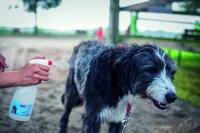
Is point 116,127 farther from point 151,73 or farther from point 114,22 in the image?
point 114,22

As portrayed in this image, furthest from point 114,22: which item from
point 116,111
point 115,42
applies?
point 116,111

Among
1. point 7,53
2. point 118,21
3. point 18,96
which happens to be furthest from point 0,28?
point 18,96

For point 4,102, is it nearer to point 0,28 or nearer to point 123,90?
point 0,28

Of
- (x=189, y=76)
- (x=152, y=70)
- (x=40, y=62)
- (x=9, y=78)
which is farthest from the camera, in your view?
(x=189, y=76)

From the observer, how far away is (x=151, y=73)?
3006 mm

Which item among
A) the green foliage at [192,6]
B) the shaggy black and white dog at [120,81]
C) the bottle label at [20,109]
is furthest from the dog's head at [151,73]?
the green foliage at [192,6]

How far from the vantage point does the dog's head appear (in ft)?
9.44

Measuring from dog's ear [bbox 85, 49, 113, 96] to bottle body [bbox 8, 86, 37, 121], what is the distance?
2.35ft

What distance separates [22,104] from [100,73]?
2.93ft

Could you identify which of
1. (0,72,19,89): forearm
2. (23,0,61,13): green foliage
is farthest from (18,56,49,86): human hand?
(23,0,61,13): green foliage

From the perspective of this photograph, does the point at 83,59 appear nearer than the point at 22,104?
No

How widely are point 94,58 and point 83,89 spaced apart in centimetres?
37

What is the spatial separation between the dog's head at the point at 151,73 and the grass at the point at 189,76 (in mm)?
2831

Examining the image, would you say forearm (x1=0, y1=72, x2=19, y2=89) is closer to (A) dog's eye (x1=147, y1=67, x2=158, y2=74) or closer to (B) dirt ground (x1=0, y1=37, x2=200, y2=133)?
(A) dog's eye (x1=147, y1=67, x2=158, y2=74)
